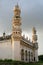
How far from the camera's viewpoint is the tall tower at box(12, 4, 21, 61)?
2830 centimetres

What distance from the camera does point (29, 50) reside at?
33969 mm

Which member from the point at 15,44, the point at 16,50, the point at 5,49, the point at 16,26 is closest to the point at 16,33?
the point at 16,26

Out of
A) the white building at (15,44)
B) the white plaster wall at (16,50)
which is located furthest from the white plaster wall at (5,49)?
the white plaster wall at (16,50)

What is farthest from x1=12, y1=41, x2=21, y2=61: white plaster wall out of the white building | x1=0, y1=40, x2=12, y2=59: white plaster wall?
x1=0, y1=40, x2=12, y2=59: white plaster wall

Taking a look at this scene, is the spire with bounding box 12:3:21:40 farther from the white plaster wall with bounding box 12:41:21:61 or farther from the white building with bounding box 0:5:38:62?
the white plaster wall with bounding box 12:41:21:61

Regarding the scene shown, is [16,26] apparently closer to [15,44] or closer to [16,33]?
[16,33]

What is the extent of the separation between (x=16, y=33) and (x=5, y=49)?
2.51 metres

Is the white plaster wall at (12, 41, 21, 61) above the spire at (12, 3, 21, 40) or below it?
below

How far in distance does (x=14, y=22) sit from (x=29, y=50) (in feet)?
21.8

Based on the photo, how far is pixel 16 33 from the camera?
94.2 ft

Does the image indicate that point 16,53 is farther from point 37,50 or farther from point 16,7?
point 37,50

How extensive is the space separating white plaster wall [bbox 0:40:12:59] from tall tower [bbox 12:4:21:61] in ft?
2.54

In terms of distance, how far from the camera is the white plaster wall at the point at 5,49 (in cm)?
2892

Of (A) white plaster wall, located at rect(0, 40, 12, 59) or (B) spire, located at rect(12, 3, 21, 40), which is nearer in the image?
(B) spire, located at rect(12, 3, 21, 40)
